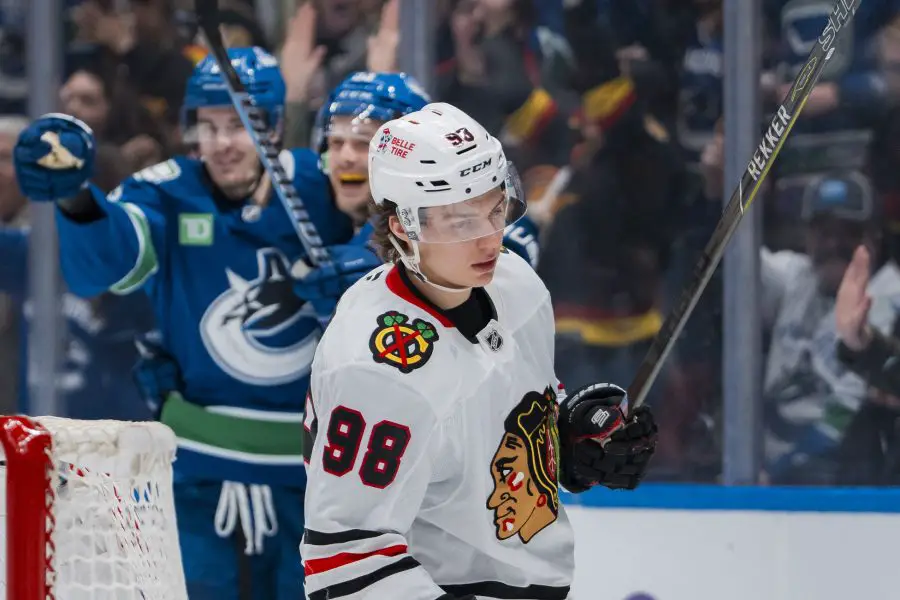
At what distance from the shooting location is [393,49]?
374 cm

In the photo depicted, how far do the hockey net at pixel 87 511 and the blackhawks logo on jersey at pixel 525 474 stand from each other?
39 centimetres

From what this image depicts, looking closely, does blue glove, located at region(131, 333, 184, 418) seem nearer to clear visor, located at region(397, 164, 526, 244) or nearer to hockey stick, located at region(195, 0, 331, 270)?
hockey stick, located at region(195, 0, 331, 270)

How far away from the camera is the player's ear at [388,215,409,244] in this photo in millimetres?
1893

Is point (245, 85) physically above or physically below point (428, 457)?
above

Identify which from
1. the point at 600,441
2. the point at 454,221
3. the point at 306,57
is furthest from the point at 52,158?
the point at 306,57

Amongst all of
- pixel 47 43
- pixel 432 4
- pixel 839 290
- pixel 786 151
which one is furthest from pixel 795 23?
pixel 47 43

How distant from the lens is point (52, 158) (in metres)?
2.43

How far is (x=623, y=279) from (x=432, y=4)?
0.78 metres

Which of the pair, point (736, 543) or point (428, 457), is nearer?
point (428, 457)

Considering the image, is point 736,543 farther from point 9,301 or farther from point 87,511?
point 9,301

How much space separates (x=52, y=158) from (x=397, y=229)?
0.76 metres

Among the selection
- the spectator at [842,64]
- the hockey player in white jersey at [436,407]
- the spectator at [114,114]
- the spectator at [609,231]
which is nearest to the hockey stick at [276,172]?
the hockey player in white jersey at [436,407]

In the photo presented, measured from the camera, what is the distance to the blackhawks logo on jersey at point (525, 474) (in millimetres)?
1882

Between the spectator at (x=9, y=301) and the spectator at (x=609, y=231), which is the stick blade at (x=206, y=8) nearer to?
the spectator at (x=609, y=231)
